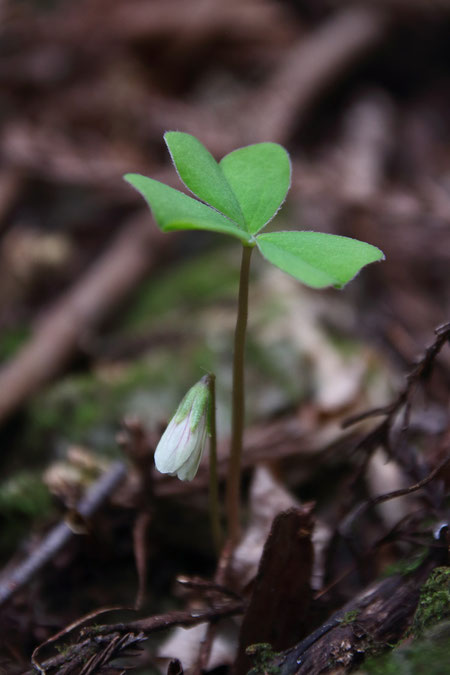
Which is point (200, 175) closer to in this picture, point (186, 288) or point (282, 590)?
point (282, 590)

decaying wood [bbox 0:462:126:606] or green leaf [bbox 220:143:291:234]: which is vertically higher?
green leaf [bbox 220:143:291:234]

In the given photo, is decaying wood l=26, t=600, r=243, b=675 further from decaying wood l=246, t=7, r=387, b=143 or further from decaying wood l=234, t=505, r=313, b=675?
decaying wood l=246, t=7, r=387, b=143

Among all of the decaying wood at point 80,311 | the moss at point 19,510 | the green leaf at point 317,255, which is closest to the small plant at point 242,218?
the green leaf at point 317,255

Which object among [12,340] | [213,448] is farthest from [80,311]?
[213,448]

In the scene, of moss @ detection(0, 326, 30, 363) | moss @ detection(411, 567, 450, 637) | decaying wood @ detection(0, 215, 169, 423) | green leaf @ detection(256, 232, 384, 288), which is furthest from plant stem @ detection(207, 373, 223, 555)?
moss @ detection(0, 326, 30, 363)

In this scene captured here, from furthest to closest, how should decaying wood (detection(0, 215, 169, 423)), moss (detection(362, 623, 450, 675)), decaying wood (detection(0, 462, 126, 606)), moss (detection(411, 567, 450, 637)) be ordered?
1. decaying wood (detection(0, 215, 169, 423))
2. decaying wood (detection(0, 462, 126, 606))
3. moss (detection(411, 567, 450, 637))
4. moss (detection(362, 623, 450, 675))

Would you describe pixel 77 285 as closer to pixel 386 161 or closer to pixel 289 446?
pixel 289 446

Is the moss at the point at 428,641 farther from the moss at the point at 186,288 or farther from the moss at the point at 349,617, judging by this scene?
the moss at the point at 186,288

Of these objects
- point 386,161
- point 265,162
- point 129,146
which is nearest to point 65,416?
point 265,162
